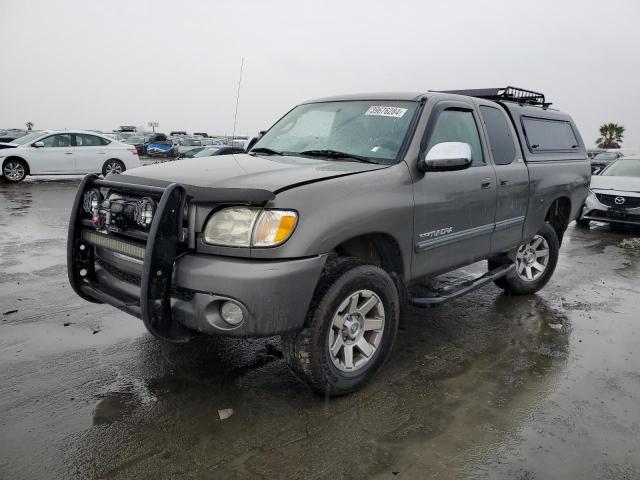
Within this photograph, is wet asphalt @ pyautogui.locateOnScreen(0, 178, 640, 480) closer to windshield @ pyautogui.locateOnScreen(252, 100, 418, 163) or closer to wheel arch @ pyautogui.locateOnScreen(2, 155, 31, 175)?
windshield @ pyautogui.locateOnScreen(252, 100, 418, 163)

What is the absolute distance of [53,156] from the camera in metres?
14.4

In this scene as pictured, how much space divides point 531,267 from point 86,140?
13783 mm

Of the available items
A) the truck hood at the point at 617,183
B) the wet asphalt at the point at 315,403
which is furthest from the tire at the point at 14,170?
the truck hood at the point at 617,183

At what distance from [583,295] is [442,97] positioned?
119 inches

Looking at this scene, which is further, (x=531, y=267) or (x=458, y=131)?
(x=531, y=267)

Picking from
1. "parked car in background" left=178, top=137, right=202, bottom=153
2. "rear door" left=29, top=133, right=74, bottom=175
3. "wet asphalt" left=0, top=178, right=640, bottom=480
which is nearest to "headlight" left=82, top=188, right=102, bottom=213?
"wet asphalt" left=0, top=178, right=640, bottom=480

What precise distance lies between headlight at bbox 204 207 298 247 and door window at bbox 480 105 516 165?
241 cm

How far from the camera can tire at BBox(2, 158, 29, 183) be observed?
45.7 feet

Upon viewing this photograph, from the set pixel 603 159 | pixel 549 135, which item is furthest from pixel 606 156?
pixel 549 135

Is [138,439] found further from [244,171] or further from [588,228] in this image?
[588,228]

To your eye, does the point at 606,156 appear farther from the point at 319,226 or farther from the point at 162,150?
the point at 319,226

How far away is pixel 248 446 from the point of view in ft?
8.40

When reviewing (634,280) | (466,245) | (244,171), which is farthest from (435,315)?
(634,280)

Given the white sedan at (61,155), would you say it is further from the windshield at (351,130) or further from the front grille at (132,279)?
the front grille at (132,279)
